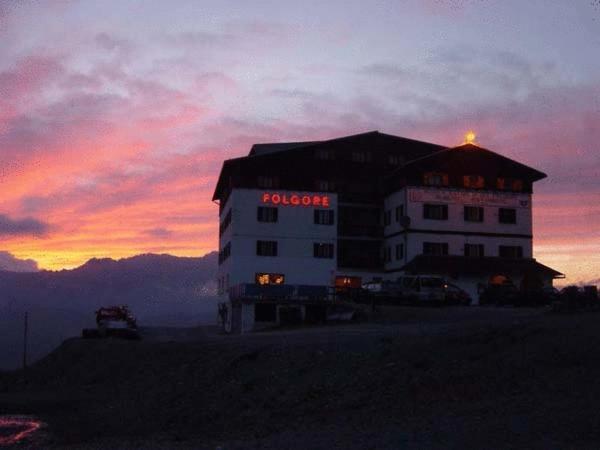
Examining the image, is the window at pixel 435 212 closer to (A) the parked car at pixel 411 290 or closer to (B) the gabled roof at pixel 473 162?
(B) the gabled roof at pixel 473 162

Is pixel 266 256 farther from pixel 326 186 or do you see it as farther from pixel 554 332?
pixel 554 332

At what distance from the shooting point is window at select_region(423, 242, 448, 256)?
67.7 m

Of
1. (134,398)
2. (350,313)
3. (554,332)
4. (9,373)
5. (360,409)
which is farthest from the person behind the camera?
(350,313)

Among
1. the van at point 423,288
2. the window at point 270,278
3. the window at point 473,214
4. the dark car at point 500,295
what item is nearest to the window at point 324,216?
the window at point 270,278

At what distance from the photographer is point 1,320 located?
198375 mm

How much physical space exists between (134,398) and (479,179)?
46.1 m

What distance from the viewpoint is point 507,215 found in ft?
230

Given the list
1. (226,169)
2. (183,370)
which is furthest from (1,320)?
(183,370)

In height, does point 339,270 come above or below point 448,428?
above

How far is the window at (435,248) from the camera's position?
67.7 m

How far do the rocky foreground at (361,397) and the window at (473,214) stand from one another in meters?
39.0

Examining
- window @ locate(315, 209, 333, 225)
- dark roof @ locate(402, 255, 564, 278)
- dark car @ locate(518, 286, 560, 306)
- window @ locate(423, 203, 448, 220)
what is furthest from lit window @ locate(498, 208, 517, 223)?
dark car @ locate(518, 286, 560, 306)

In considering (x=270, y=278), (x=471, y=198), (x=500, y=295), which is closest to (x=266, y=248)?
(x=270, y=278)

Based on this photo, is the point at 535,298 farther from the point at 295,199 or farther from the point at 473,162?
the point at 295,199
